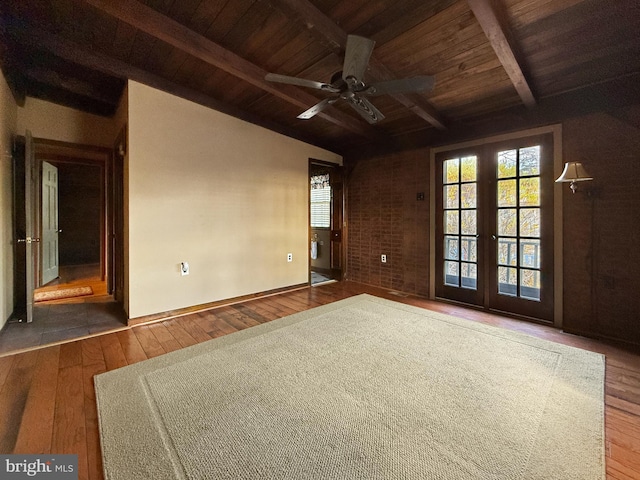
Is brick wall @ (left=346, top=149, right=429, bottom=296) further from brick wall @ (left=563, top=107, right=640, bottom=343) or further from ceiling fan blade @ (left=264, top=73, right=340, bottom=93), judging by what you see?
ceiling fan blade @ (left=264, top=73, right=340, bottom=93)

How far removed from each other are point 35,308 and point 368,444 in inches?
172

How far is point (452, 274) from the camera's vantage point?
396cm

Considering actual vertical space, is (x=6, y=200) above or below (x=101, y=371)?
above

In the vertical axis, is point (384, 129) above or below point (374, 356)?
above

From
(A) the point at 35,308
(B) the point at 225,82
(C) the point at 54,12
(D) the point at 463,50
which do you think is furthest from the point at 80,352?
(D) the point at 463,50

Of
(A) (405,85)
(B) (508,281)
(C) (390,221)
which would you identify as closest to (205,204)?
(A) (405,85)

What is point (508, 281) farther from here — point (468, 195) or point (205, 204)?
point (205, 204)

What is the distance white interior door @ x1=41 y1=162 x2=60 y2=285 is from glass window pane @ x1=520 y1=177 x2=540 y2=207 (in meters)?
6.88

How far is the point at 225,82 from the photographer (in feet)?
10.7

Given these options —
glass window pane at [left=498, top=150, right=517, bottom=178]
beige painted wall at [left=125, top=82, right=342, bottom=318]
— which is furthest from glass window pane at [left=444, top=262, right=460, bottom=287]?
beige painted wall at [left=125, top=82, right=342, bottom=318]

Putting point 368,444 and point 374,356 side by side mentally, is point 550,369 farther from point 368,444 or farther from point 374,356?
point 368,444

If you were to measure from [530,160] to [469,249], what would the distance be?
1.28 m

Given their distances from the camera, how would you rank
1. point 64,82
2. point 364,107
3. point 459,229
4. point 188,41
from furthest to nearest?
1. point 459,229
2. point 64,82
3. point 364,107
4. point 188,41

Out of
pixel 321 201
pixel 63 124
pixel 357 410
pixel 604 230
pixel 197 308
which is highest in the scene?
pixel 63 124
